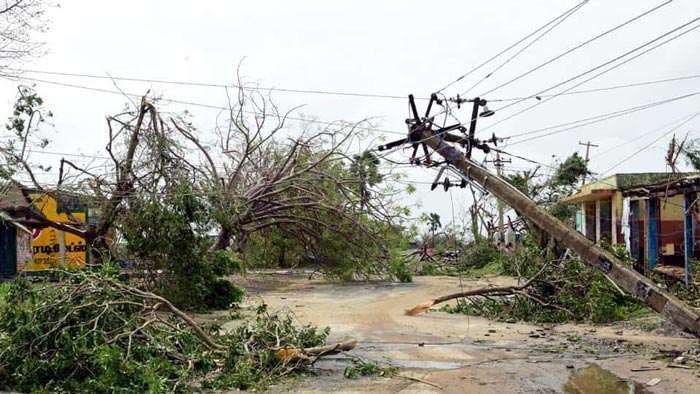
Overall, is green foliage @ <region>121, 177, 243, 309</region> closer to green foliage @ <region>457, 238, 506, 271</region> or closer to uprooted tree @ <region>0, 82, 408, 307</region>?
uprooted tree @ <region>0, 82, 408, 307</region>

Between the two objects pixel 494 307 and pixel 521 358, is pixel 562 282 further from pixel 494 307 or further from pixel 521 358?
pixel 521 358

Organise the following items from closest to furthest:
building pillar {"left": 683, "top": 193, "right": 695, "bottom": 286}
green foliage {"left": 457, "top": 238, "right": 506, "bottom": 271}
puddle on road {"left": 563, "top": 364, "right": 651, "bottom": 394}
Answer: puddle on road {"left": 563, "top": 364, "right": 651, "bottom": 394}
building pillar {"left": 683, "top": 193, "right": 695, "bottom": 286}
green foliage {"left": 457, "top": 238, "right": 506, "bottom": 271}

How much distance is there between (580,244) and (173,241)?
857cm

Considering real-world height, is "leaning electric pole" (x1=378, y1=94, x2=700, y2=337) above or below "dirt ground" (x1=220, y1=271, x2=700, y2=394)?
above

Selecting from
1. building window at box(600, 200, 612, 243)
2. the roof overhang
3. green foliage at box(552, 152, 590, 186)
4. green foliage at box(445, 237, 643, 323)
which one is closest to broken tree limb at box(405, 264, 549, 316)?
green foliage at box(445, 237, 643, 323)

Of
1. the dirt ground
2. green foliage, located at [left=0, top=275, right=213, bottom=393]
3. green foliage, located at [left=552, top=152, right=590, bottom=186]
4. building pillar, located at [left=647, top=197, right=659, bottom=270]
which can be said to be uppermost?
green foliage, located at [left=552, top=152, right=590, bottom=186]

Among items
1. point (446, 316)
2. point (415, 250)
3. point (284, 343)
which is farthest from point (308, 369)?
point (415, 250)

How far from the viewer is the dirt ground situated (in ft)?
25.8

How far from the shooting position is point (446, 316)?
1453 centimetres

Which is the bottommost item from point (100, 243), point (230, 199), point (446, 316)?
point (446, 316)

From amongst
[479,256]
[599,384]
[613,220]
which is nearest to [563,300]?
[599,384]

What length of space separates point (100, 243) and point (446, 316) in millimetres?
8512

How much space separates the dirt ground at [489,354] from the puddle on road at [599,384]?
11 mm

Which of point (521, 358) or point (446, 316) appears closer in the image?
point (521, 358)
